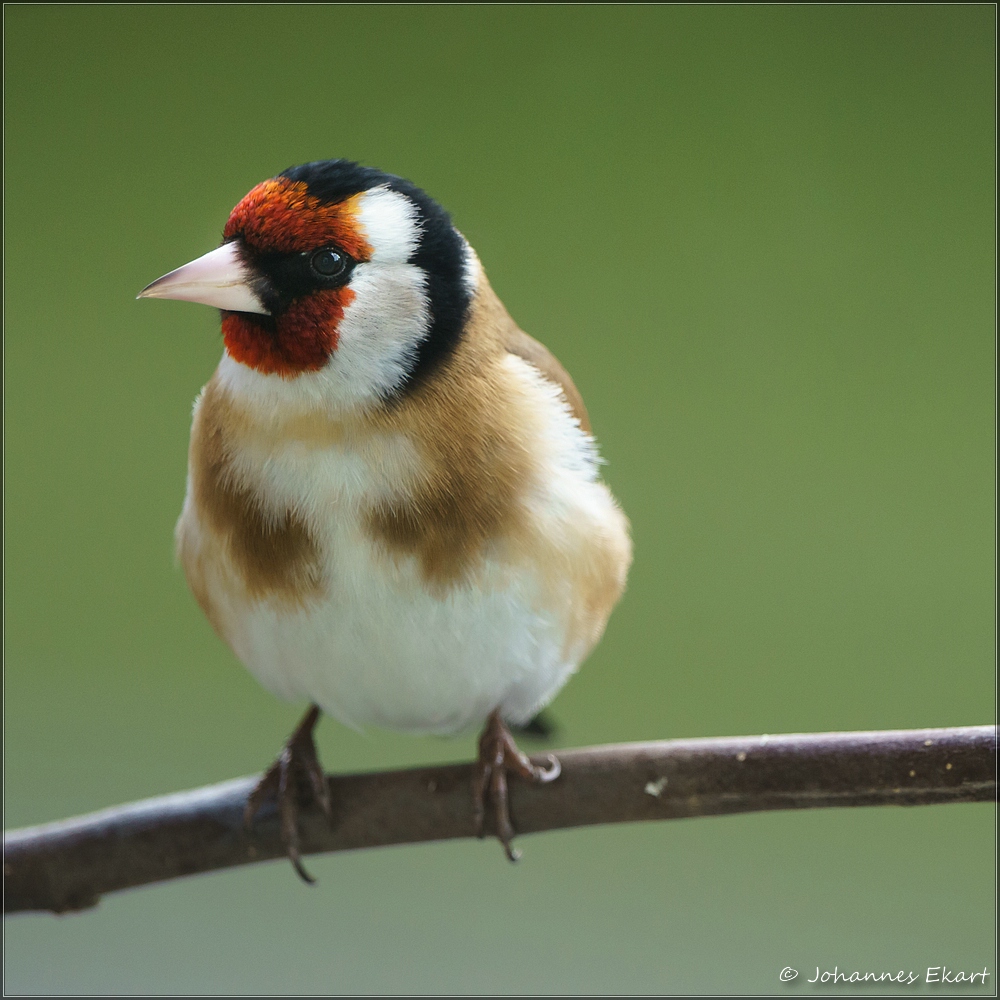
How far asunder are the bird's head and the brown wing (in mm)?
137

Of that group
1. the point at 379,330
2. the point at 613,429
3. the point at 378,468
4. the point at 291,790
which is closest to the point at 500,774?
the point at 291,790

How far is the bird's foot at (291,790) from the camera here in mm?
1347

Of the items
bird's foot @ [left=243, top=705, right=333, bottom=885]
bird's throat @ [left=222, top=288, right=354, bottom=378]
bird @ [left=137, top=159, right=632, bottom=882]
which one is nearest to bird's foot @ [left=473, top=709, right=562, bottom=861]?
bird @ [left=137, top=159, right=632, bottom=882]

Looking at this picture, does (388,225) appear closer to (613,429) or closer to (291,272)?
(291,272)

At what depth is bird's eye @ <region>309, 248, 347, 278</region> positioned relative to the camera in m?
1.04

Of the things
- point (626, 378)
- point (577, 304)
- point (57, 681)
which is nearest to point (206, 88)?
point (577, 304)

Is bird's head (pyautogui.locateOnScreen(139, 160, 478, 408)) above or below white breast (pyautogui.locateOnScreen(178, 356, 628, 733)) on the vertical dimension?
above

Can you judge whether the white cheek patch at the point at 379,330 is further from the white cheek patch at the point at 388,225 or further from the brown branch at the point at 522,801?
the brown branch at the point at 522,801

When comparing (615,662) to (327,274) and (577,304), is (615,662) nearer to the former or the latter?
(577,304)

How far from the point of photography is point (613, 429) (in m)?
2.47

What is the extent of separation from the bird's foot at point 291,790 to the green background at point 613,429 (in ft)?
3.57

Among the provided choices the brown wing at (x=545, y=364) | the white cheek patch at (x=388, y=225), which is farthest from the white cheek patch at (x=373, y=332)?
the brown wing at (x=545, y=364)

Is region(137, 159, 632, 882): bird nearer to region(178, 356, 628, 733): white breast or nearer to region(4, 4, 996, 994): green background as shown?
region(178, 356, 628, 733): white breast

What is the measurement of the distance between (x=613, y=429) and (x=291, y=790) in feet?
4.27
